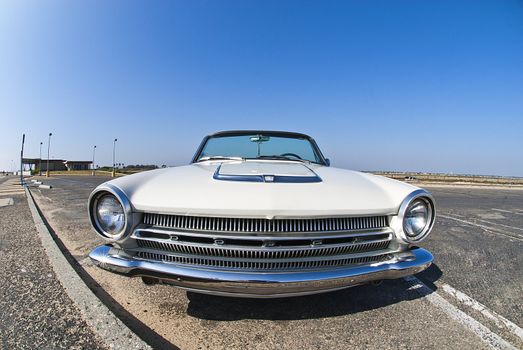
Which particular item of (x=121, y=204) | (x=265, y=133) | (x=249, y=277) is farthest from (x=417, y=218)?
(x=265, y=133)

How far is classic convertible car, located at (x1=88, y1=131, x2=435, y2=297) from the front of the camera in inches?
66.7

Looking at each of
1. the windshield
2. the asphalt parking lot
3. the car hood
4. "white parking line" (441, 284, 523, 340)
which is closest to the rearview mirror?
the windshield

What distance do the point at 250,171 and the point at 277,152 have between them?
1.41 m

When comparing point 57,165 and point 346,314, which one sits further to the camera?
point 57,165

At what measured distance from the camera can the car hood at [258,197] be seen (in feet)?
5.75

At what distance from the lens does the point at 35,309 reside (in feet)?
6.68

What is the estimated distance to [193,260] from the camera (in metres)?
1.78

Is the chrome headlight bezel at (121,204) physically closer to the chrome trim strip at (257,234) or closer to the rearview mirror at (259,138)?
the chrome trim strip at (257,234)

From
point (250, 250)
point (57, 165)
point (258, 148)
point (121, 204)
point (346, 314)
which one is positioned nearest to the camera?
point (250, 250)

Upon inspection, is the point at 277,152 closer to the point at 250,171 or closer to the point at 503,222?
the point at 250,171

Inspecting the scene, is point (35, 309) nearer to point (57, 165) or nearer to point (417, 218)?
point (417, 218)

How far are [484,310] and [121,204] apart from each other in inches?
108

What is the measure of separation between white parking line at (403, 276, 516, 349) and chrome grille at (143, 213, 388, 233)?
3.37 ft

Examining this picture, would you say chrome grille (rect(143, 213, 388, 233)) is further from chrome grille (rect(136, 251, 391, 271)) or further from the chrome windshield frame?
the chrome windshield frame
